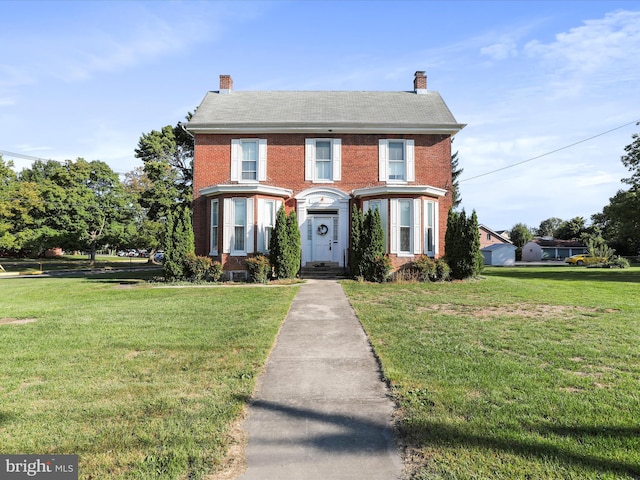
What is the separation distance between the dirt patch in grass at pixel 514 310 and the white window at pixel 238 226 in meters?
9.23

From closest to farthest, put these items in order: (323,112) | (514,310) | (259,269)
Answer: (514,310)
(259,269)
(323,112)

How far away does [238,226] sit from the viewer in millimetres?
16109

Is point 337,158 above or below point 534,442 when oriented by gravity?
above

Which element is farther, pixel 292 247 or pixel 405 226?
pixel 405 226

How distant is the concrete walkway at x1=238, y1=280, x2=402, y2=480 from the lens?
2736mm

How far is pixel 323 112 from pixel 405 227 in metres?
7.29

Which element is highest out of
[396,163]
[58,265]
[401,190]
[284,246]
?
[396,163]

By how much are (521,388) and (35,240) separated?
39.4 meters

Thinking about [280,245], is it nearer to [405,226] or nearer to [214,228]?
[214,228]

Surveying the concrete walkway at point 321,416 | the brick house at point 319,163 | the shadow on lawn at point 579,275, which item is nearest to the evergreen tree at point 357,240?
the brick house at point 319,163

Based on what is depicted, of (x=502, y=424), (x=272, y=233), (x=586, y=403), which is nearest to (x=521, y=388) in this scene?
(x=586, y=403)

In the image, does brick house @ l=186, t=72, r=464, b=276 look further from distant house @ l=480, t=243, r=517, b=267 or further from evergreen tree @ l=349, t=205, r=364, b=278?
distant house @ l=480, t=243, r=517, b=267

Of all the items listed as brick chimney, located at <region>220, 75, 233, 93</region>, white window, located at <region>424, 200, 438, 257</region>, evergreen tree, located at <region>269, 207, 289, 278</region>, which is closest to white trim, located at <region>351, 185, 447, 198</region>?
white window, located at <region>424, 200, 438, 257</region>

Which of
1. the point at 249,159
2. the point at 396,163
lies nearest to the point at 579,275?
the point at 396,163
